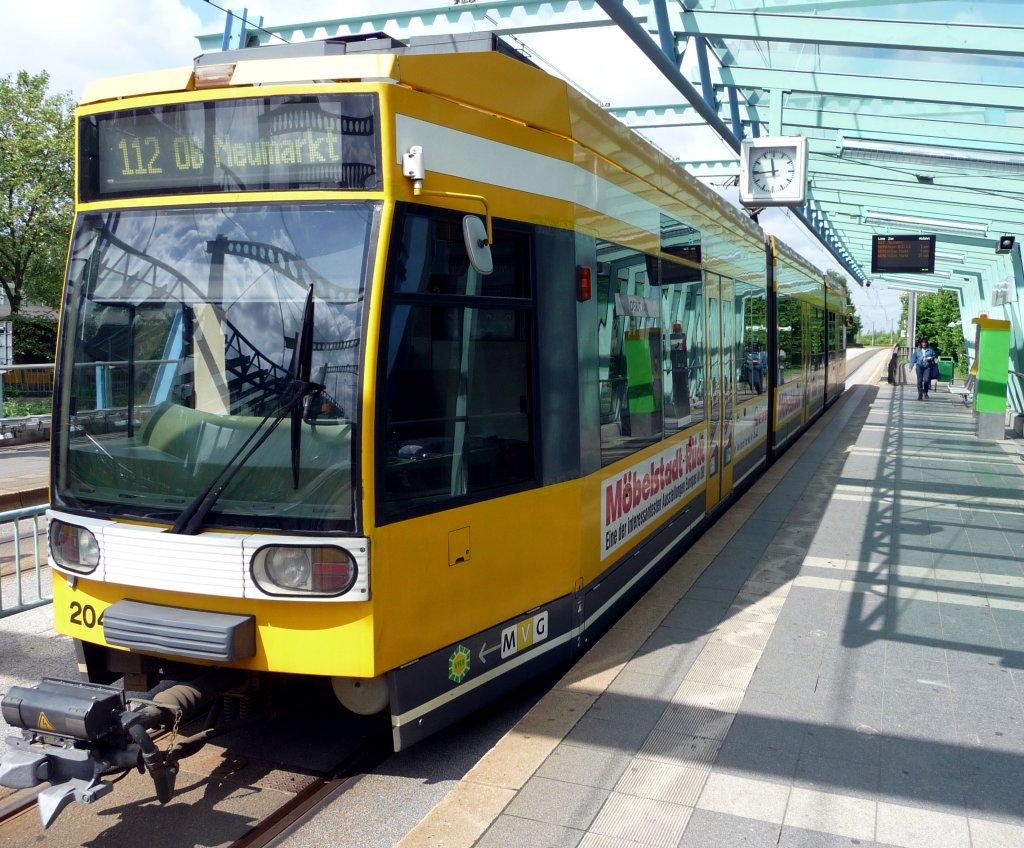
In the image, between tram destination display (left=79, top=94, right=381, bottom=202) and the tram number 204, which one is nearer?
tram destination display (left=79, top=94, right=381, bottom=202)

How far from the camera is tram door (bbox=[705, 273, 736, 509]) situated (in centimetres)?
905

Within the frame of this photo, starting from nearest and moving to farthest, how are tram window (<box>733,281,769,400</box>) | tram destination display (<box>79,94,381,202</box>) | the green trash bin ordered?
tram destination display (<box>79,94,381,202</box>)
tram window (<box>733,281,769,400</box>)
the green trash bin

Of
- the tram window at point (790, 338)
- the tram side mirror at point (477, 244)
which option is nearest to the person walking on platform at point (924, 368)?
the tram window at point (790, 338)

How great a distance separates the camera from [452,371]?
4.30 metres

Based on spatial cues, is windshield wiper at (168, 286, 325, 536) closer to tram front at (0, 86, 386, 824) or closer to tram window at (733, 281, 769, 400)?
tram front at (0, 86, 386, 824)

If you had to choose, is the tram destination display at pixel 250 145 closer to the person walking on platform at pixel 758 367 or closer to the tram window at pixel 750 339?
the tram window at pixel 750 339

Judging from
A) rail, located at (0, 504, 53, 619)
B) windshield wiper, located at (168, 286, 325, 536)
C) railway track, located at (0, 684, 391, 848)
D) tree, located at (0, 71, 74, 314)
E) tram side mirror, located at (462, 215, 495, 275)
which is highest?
tree, located at (0, 71, 74, 314)

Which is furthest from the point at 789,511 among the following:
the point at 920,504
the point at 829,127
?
the point at 829,127

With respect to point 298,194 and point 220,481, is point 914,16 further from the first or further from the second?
point 220,481

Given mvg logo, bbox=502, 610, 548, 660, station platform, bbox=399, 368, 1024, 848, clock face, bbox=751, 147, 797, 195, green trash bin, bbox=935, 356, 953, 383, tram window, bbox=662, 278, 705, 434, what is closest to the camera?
station platform, bbox=399, 368, 1024, 848

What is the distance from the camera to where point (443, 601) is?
4266 millimetres

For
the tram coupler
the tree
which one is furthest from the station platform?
the tree

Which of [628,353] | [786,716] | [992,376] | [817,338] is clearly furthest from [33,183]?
[786,716]

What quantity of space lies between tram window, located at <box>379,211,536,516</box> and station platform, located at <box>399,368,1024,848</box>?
1265 mm
